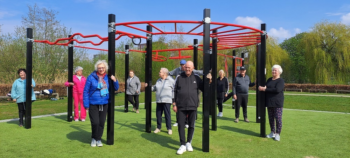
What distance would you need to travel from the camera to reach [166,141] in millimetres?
5281

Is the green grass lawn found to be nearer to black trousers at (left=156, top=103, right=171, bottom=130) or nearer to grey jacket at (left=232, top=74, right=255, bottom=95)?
black trousers at (left=156, top=103, right=171, bottom=130)

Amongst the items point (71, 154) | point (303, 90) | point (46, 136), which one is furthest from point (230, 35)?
point (303, 90)

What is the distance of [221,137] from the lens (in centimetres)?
561

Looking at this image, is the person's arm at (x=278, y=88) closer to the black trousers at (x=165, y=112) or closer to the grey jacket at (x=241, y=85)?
the grey jacket at (x=241, y=85)

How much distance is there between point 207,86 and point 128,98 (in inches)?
229

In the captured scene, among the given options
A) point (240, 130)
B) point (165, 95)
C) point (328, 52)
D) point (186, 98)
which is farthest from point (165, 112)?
point (328, 52)

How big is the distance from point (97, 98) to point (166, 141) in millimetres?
1655

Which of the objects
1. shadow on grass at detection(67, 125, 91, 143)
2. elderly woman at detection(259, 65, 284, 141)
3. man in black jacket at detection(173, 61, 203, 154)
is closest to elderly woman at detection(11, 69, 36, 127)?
shadow on grass at detection(67, 125, 91, 143)

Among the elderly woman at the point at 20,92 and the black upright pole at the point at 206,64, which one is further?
the elderly woman at the point at 20,92

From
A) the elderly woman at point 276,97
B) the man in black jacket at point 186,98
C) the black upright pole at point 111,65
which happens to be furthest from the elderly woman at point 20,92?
the elderly woman at point 276,97

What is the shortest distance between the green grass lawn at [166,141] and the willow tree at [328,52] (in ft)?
77.4

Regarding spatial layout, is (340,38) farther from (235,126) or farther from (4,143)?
(4,143)

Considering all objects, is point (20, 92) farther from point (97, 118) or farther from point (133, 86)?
point (133, 86)

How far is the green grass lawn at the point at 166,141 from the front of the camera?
14.4 ft
